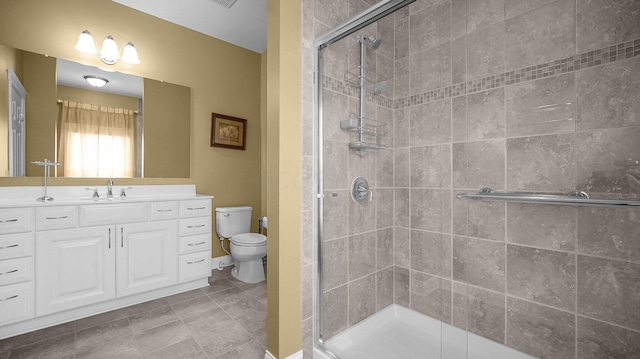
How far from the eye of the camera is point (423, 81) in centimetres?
157

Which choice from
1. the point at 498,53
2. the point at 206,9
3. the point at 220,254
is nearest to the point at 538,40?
the point at 498,53

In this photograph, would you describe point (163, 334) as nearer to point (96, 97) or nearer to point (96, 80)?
point (96, 97)

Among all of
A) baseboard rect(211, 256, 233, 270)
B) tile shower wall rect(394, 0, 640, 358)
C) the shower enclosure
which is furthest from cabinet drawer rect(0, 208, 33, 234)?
tile shower wall rect(394, 0, 640, 358)

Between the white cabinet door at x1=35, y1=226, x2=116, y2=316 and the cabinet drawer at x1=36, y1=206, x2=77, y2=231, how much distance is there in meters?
0.04

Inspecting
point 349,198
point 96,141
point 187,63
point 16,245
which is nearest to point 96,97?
point 96,141

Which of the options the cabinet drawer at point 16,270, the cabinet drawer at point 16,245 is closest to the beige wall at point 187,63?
the cabinet drawer at point 16,245

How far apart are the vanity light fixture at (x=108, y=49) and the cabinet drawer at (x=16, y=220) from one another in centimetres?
149

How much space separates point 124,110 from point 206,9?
128cm

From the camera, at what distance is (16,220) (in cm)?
187

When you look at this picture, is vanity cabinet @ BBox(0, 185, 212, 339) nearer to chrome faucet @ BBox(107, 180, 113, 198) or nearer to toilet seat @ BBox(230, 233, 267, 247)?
chrome faucet @ BBox(107, 180, 113, 198)

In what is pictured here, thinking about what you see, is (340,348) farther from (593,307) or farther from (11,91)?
(11,91)

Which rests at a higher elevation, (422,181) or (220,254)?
(422,181)

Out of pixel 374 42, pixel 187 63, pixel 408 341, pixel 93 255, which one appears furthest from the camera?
pixel 187 63

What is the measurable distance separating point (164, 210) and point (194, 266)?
0.60 m
